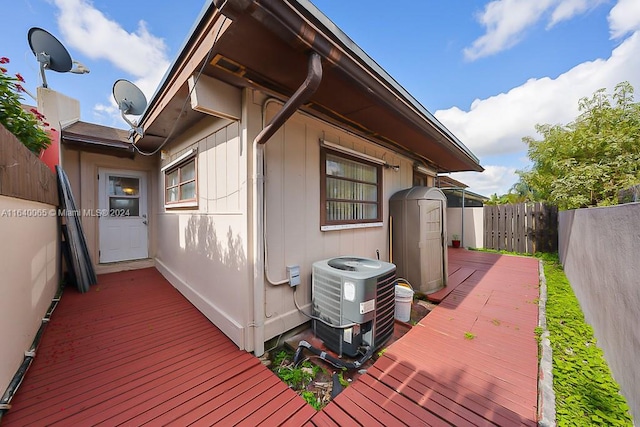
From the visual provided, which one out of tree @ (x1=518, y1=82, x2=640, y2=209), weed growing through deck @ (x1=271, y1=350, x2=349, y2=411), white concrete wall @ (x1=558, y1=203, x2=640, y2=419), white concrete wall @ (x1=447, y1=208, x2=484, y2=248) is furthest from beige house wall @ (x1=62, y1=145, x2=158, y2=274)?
white concrete wall @ (x1=447, y1=208, x2=484, y2=248)

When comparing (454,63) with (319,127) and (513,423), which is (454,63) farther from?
(513,423)

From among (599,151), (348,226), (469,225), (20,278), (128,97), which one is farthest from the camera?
(469,225)

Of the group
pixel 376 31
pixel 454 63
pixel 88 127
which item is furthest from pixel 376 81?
pixel 88 127

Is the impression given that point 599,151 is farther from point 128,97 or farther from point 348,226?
point 128,97

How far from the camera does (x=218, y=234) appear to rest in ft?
9.73

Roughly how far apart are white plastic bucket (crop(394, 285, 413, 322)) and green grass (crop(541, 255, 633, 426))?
4.65 feet

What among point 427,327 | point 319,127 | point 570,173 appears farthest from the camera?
point 570,173

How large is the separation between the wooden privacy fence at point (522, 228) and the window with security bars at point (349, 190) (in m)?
6.72

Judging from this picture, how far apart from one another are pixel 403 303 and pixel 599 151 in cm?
642

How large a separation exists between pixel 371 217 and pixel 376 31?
10.6ft

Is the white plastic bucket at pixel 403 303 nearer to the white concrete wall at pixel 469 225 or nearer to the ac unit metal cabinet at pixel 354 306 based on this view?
the ac unit metal cabinet at pixel 354 306

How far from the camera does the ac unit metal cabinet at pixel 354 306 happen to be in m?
2.29

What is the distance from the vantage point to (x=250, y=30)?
158 cm

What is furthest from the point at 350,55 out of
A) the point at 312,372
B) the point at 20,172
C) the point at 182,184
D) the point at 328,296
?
the point at 182,184
